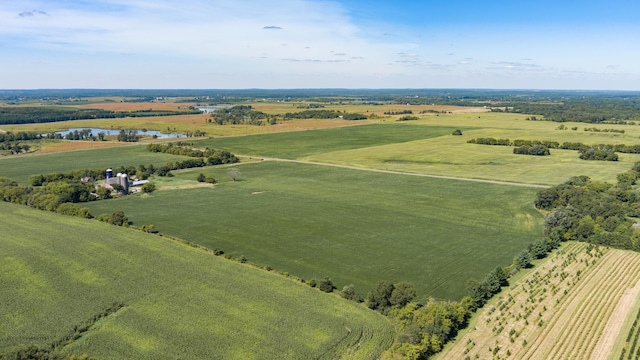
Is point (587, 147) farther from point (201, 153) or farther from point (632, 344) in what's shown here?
point (632, 344)

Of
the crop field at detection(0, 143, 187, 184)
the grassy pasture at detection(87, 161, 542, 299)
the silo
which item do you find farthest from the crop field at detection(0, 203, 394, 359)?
the crop field at detection(0, 143, 187, 184)

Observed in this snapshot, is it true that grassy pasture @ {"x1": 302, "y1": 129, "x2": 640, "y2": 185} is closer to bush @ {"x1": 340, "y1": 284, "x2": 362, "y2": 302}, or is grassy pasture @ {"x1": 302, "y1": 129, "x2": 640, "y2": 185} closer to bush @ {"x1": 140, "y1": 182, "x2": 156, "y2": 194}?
bush @ {"x1": 140, "y1": 182, "x2": 156, "y2": 194}

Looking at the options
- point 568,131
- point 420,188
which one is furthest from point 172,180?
point 568,131

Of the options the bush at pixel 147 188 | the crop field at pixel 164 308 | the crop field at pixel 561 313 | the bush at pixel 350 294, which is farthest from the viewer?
the bush at pixel 147 188

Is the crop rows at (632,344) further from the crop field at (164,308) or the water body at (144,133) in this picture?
the water body at (144,133)

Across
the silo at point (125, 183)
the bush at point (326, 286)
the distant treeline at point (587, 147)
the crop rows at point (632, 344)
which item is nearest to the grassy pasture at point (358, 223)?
the bush at point (326, 286)

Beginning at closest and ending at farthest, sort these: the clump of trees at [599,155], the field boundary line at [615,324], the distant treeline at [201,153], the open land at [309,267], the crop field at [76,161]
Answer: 1. the field boundary line at [615,324]
2. the open land at [309,267]
3. the crop field at [76,161]
4. the distant treeline at [201,153]
5. the clump of trees at [599,155]

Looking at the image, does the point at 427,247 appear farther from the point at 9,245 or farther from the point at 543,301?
the point at 9,245
